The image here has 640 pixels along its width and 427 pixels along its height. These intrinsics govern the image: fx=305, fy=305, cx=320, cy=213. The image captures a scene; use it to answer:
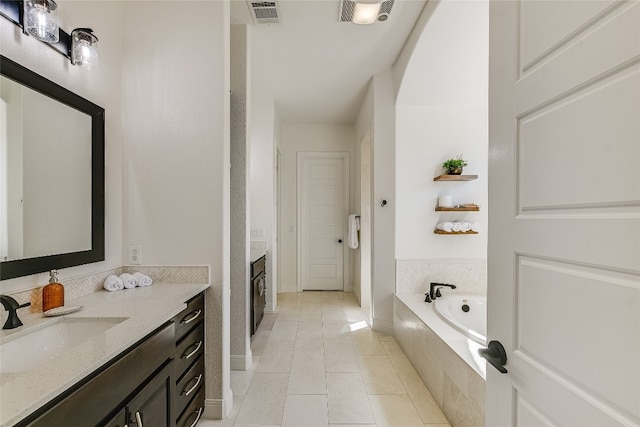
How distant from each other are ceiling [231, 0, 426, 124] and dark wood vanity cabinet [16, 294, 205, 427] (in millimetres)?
2255

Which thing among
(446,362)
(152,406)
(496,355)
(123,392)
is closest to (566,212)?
(496,355)

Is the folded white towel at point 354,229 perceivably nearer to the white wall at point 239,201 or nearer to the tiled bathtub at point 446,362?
the tiled bathtub at point 446,362

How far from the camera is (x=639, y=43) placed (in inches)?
20.5

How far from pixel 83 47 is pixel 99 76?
0.24 metres

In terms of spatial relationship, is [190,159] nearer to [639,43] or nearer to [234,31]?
[234,31]

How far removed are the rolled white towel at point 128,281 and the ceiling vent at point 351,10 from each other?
7.77 feet

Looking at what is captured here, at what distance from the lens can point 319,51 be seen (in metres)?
2.97

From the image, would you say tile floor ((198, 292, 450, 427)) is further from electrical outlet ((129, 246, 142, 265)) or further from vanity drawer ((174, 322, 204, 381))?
electrical outlet ((129, 246, 142, 265))

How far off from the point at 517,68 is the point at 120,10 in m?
2.29

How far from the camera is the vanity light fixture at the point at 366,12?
226 cm

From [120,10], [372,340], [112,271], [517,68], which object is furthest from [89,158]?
[372,340]

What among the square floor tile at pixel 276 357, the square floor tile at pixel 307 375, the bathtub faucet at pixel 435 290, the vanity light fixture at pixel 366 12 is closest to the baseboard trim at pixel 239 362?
the square floor tile at pixel 276 357

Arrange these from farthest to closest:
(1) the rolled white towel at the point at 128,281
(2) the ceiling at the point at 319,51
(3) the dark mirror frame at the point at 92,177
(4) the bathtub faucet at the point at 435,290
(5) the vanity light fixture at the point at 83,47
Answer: (4) the bathtub faucet at the point at 435,290 < (2) the ceiling at the point at 319,51 < (1) the rolled white towel at the point at 128,281 < (5) the vanity light fixture at the point at 83,47 < (3) the dark mirror frame at the point at 92,177

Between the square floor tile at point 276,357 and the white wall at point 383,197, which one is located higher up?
the white wall at point 383,197
